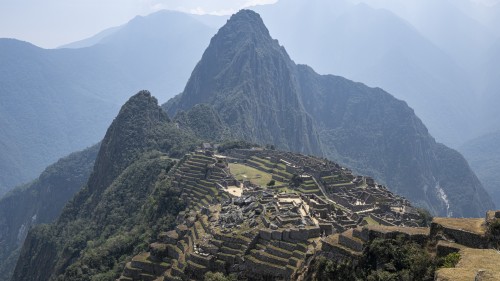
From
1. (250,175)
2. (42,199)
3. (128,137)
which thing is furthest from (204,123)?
(250,175)

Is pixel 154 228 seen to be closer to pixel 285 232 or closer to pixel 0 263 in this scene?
pixel 285 232

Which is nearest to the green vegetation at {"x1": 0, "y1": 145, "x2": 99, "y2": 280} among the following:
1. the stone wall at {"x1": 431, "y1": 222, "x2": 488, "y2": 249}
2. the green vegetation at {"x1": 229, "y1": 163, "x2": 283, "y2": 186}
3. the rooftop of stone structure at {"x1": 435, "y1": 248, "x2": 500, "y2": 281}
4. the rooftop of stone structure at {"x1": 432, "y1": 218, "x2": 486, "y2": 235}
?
the green vegetation at {"x1": 229, "y1": 163, "x2": 283, "y2": 186}

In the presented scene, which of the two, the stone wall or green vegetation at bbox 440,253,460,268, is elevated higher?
the stone wall

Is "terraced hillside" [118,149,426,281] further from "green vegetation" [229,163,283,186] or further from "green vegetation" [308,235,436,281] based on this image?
"green vegetation" [229,163,283,186]

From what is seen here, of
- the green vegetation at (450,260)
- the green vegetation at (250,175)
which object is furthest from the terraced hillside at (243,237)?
the green vegetation at (250,175)

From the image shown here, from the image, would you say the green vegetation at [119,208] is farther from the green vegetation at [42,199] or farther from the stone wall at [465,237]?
the green vegetation at [42,199]

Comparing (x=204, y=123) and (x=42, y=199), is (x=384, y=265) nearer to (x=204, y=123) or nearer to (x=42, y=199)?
(x=204, y=123)
